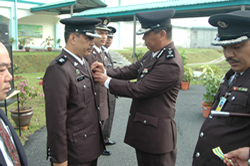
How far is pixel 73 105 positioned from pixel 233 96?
136 centimetres

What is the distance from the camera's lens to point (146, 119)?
218 centimetres

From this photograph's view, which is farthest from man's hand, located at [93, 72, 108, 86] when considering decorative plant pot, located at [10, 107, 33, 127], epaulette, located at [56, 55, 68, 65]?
decorative plant pot, located at [10, 107, 33, 127]

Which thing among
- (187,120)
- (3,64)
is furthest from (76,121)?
(187,120)

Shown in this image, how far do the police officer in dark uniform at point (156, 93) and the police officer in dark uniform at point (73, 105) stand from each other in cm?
36

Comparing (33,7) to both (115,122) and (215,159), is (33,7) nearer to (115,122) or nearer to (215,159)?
(115,122)

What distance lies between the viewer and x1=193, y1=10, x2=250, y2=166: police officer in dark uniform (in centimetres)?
147

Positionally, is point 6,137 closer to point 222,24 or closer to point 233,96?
point 233,96

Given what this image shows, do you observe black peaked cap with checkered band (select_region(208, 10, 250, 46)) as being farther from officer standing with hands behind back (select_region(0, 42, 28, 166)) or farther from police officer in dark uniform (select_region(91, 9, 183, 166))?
officer standing with hands behind back (select_region(0, 42, 28, 166))

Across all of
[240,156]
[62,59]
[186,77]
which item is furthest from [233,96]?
[186,77]

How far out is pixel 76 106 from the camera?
192 centimetres

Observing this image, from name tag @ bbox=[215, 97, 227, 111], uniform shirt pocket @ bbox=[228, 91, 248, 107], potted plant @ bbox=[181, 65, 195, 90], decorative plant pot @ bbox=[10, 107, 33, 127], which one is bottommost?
decorative plant pot @ bbox=[10, 107, 33, 127]

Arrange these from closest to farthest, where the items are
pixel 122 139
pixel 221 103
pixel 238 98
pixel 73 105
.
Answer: pixel 238 98, pixel 221 103, pixel 73 105, pixel 122 139

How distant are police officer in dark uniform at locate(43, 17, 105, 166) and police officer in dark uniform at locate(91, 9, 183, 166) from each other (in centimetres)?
36

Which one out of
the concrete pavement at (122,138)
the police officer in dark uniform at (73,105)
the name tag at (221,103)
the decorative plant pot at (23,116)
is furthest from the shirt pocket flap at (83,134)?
the decorative plant pot at (23,116)
